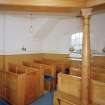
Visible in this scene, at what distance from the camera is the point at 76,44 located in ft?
26.6

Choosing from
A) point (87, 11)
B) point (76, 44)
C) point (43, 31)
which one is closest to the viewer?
point (87, 11)

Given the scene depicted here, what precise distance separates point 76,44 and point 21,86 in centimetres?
393

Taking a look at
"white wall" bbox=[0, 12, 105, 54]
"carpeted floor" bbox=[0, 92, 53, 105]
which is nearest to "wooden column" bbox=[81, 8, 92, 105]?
"carpeted floor" bbox=[0, 92, 53, 105]

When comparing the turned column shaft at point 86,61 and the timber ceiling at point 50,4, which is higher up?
the timber ceiling at point 50,4

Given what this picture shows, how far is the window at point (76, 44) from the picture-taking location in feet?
25.8

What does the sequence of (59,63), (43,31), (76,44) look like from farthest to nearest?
(43,31) → (76,44) → (59,63)

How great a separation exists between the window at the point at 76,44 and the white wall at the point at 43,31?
179 mm

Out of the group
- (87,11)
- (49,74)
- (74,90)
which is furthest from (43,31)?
(87,11)

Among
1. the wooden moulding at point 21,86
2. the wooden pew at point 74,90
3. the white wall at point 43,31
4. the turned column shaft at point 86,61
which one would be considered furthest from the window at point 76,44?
the turned column shaft at point 86,61

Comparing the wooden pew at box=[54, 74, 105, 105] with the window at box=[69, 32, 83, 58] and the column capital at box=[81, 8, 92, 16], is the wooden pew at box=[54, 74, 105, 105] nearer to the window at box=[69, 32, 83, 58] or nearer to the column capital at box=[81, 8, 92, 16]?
the column capital at box=[81, 8, 92, 16]

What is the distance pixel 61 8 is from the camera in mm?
3314

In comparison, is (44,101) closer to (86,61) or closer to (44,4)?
(86,61)

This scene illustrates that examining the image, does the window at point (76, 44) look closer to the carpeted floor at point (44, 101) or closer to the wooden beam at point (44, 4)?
the carpeted floor at point (44, 101)

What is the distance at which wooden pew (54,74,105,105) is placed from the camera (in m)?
3.44
